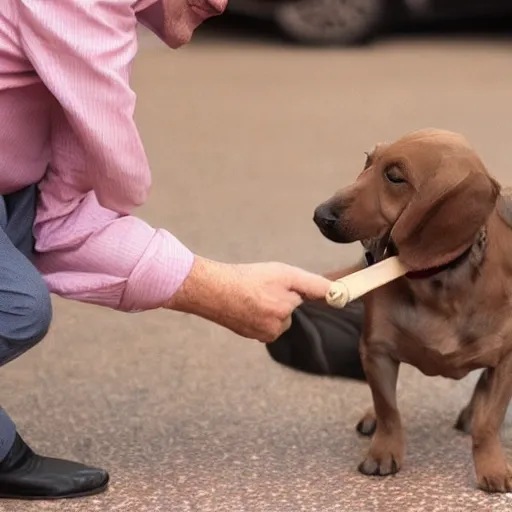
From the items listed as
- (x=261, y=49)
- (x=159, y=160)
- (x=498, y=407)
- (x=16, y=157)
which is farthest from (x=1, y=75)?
(x=261, y=49)

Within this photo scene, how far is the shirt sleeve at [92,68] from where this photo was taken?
45.8 inches

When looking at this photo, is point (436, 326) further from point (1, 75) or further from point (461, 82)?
point (461, 82)

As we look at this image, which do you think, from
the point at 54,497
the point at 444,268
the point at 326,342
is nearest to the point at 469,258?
the point at 444,268

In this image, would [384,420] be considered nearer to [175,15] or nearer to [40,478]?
[40,478]

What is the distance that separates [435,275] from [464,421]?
0.29 m

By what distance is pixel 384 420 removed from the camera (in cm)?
142

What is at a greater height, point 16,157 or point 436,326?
point 16,157

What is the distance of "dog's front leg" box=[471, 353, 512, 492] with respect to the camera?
4.48 ft

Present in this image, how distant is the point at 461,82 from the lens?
4.32 m

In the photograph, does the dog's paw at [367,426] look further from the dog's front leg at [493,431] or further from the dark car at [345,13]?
the dark car at [345,13]

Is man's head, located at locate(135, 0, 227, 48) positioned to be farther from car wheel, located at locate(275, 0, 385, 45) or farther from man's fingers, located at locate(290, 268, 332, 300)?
car wheel, located at locate(275, 0, 385, 45)

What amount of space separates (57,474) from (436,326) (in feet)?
1.61

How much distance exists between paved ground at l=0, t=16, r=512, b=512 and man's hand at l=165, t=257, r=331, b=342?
219 mm

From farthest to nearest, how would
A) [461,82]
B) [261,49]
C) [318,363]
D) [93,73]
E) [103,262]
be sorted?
1. [261,49]
2. [461,82]
3. [318,363]
4. [103,262]
5. [93,73]
